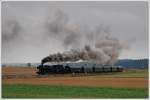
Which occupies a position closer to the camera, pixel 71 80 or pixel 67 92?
pixel 67 92

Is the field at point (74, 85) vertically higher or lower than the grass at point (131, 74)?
lower

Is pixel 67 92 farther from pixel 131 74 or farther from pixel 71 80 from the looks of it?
pixel 131 74

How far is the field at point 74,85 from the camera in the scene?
52.6 feet

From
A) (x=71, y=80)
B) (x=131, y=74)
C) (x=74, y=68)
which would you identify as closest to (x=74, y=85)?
(x=71, y=80)

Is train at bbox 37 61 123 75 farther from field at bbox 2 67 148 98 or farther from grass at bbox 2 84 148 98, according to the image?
grass at bbox 2 84 148 98

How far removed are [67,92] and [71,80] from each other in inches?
15.8

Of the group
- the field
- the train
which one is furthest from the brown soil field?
the train

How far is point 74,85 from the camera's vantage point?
53.4 ft

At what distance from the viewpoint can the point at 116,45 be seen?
1634 centimetres

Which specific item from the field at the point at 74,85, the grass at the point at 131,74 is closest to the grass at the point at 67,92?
the field at the point at 74,85

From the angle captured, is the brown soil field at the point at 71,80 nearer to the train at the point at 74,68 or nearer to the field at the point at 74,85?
the field at the point at 74,85

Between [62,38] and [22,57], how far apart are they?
2.56 ft

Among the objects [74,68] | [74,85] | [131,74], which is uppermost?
[74,68]

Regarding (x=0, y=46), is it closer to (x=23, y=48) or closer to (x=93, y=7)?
(x=23, y=48)
